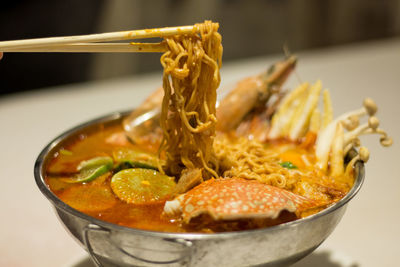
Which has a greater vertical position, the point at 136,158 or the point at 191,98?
the point at 191,98

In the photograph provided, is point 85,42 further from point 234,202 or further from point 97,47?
point 234,202

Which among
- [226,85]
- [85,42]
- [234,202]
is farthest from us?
[226,85]

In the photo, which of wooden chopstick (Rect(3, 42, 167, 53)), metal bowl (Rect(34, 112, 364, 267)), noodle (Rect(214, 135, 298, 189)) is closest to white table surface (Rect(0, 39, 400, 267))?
noodle (Rect(214, 135, 298, 189))

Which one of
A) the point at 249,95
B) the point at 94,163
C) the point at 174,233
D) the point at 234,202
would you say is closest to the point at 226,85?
the point at 249,95

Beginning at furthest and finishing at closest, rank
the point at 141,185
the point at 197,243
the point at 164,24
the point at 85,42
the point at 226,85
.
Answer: the point at 164,24
the point at 226,85
the point at 141,185
the point at 85,42
the point at 197,243

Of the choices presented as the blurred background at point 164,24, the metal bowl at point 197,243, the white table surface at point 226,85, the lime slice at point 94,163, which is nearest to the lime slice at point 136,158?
the lime slice at point 94,163

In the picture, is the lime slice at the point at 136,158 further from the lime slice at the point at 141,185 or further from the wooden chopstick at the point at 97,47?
the wooden chopstick at the point at 97,47
